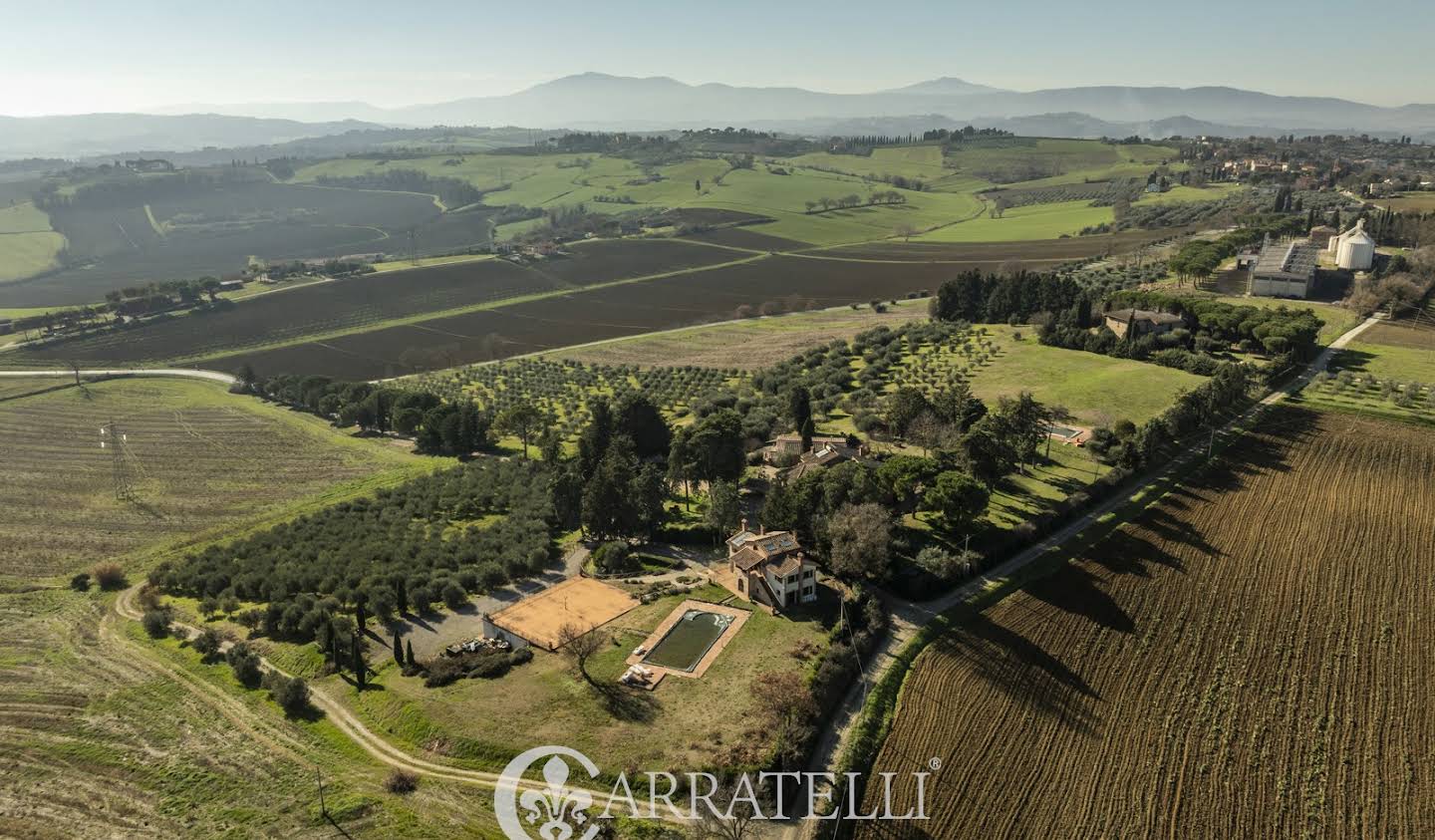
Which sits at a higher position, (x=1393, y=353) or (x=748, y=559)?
(x=1393, y=353)

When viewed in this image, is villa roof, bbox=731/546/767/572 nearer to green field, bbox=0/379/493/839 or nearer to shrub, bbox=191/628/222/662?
green field, bbox=0/379/493/839

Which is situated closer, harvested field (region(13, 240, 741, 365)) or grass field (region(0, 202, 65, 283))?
harvested field (region(13, 240, 741, 365))

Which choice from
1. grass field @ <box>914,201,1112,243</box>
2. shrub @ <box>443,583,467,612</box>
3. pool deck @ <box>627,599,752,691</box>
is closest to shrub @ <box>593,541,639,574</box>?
pool deck @ <box>627,599,752,691</box>

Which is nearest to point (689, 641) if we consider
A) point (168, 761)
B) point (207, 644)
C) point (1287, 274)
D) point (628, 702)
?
point (628, 702)

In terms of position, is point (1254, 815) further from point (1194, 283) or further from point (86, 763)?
point (1194, 283)

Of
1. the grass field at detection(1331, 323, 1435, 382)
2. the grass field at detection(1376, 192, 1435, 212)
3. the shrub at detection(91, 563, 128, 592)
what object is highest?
the grass field at detection(1376, 192, 1435, 212)

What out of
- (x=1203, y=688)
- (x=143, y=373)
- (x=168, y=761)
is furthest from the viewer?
(x=143, y=373)

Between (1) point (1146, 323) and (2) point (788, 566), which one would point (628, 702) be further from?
(1) point (1146, 323)
